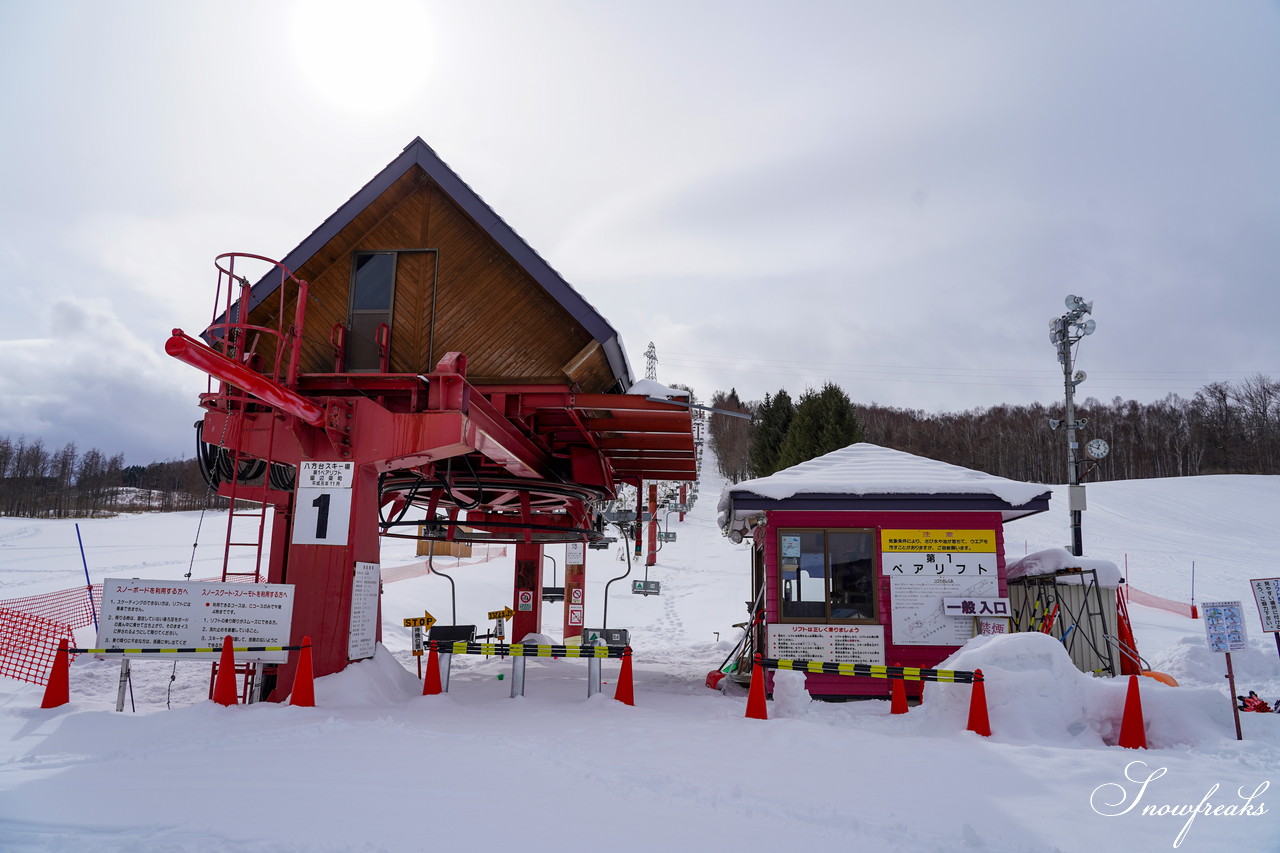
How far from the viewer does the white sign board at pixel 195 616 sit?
8398mm

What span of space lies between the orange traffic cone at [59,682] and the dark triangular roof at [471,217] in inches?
222

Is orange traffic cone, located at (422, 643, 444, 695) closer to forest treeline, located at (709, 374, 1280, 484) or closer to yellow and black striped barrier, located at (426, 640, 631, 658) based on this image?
yellow and black striped barrier, located at (426, 640, 631, 658)

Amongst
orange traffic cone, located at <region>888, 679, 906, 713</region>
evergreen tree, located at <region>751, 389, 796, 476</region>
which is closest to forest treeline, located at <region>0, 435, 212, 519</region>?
evergreen tree, located at <region>751, 389, 796, 476</region>

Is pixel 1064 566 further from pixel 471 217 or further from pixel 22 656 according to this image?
pixel 22 656

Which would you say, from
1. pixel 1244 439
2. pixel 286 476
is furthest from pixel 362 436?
pixel 1244 439

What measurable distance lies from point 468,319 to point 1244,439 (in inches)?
3872

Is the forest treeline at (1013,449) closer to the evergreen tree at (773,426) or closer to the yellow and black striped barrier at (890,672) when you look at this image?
the evergreen tree at (773,426)

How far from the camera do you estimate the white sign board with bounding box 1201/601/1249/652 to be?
9.22 m

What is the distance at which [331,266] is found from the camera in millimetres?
12383

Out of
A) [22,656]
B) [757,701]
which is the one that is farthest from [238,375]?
[22,656]

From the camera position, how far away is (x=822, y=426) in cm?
5225

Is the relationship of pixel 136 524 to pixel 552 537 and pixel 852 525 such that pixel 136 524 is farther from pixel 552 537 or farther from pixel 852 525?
pixel 852 525

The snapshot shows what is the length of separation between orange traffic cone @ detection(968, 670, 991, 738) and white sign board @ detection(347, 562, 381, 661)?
7.32 m

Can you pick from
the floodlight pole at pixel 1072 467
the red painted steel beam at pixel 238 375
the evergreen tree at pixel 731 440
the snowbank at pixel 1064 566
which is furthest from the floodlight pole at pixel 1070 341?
the evergreen tree at pixel 731 440
